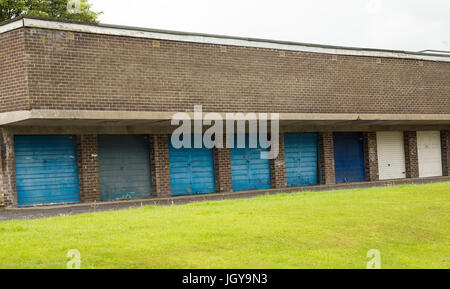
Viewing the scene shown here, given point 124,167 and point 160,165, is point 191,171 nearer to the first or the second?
point 160,165

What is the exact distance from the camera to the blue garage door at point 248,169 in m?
24.4

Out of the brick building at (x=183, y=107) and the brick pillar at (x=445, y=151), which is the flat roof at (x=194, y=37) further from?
the brick pillar at (x=445, y=151)

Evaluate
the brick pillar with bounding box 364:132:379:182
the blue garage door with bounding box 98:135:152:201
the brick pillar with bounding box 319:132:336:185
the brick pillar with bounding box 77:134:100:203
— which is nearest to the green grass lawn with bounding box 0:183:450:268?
the brick pillar with bounding box 77:134:100:203

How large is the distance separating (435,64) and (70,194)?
18.6 meters

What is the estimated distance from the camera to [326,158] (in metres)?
26.7

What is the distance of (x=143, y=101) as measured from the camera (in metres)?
19.8

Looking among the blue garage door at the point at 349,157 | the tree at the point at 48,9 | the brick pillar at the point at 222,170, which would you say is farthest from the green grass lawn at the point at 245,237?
A: the tree at the point at 48,9

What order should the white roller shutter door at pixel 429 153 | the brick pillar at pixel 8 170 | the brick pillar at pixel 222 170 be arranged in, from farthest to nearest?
the white roller shutter door at pixel 429 153 → the brick pillar at pixel 222 170 → the brick pillar at pixel 8 170

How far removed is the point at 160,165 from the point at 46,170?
4.25 metres

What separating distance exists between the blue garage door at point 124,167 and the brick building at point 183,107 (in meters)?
0.04
